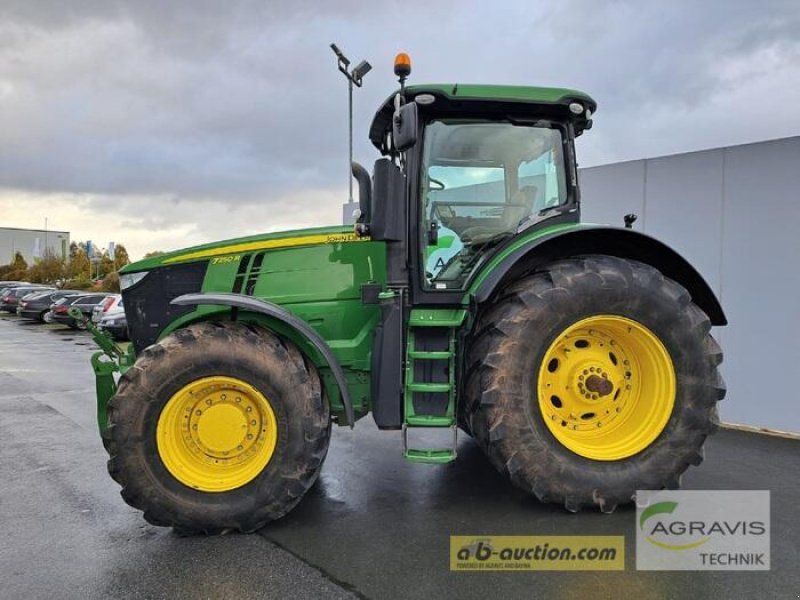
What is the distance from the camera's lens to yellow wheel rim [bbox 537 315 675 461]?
357cm

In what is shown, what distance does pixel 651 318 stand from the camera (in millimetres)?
3533

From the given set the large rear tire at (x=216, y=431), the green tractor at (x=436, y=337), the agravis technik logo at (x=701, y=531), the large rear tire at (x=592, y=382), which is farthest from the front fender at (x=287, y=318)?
the agravis technik logo at (x=701, y=531)

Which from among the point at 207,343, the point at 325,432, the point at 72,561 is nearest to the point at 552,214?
the point at 325,432

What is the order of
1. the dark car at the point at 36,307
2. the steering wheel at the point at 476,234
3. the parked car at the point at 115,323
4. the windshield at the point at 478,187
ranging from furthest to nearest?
the dark car at the point at 36,307, the parked car at the point at 115,323, the steering wheel at the point at 476,234, the windshield at the point at 478,187

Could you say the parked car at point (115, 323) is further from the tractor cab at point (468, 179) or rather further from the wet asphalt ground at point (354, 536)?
the tractor cab at point (468, 179)

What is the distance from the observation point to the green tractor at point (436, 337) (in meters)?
3.34

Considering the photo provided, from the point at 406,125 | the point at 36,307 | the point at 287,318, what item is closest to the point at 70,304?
the point at 36,307

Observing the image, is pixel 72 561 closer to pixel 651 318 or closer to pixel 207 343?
pixel 207 343

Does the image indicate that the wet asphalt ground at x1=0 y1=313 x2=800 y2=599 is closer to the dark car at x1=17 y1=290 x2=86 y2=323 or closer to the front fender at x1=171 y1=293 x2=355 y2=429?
the front fender at x1=171 y1=293 x2=355 y2=429

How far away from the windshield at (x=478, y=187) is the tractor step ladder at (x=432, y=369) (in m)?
0.27

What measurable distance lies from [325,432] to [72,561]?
1532 mm

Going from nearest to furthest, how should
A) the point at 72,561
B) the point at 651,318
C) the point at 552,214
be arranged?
the point at 72,561
the point at 651,318
the point at 552,214

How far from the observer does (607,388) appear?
3.59 m

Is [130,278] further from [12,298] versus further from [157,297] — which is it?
[12,298]
